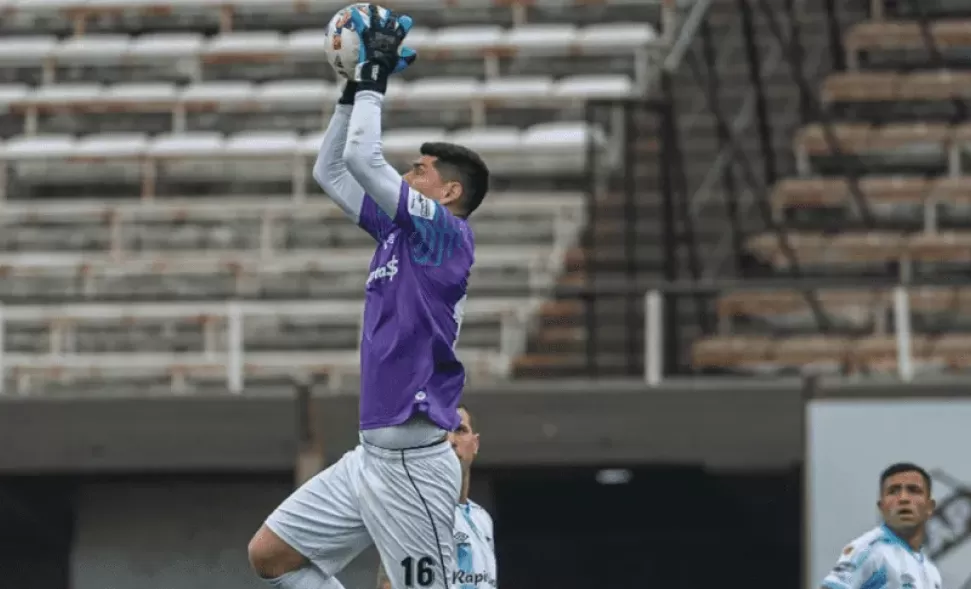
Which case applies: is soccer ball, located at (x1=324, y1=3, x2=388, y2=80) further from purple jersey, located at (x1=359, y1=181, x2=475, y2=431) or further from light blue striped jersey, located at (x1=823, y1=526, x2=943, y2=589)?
light blue striped jersey, located at (x1=823, y1=526, x2=943, y2=589)

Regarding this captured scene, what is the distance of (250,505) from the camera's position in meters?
14.8

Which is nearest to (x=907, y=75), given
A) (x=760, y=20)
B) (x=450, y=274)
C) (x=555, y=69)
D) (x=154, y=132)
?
(x=760, y=20)

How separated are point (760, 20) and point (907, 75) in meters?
1.65

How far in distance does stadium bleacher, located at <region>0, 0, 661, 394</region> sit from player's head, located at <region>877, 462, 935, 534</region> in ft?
17.7

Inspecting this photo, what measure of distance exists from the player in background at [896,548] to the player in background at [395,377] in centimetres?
241

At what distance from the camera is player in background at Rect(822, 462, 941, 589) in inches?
361

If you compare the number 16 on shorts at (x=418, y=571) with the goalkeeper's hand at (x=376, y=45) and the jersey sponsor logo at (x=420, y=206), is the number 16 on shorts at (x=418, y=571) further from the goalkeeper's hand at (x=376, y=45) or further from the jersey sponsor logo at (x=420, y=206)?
the goalkeeper's hand at (x=376, y=45)

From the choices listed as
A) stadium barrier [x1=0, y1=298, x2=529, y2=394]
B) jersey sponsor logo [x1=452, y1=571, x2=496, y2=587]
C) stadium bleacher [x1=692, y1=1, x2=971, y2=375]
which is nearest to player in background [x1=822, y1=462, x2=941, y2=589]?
jersey sponsor logo [x1=452, y1=571, x2=496, y2=587]

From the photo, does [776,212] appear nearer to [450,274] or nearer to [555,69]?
[555,69]

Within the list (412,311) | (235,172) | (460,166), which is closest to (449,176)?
(460,166)

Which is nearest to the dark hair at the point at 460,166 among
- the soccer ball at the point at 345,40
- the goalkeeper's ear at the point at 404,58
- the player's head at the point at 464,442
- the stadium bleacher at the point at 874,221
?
the goalkeeper's ear at the point at 404,58

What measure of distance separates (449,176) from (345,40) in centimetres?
71

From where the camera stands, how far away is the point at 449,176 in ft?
24.7

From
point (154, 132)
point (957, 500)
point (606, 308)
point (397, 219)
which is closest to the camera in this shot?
point (397, 219)
